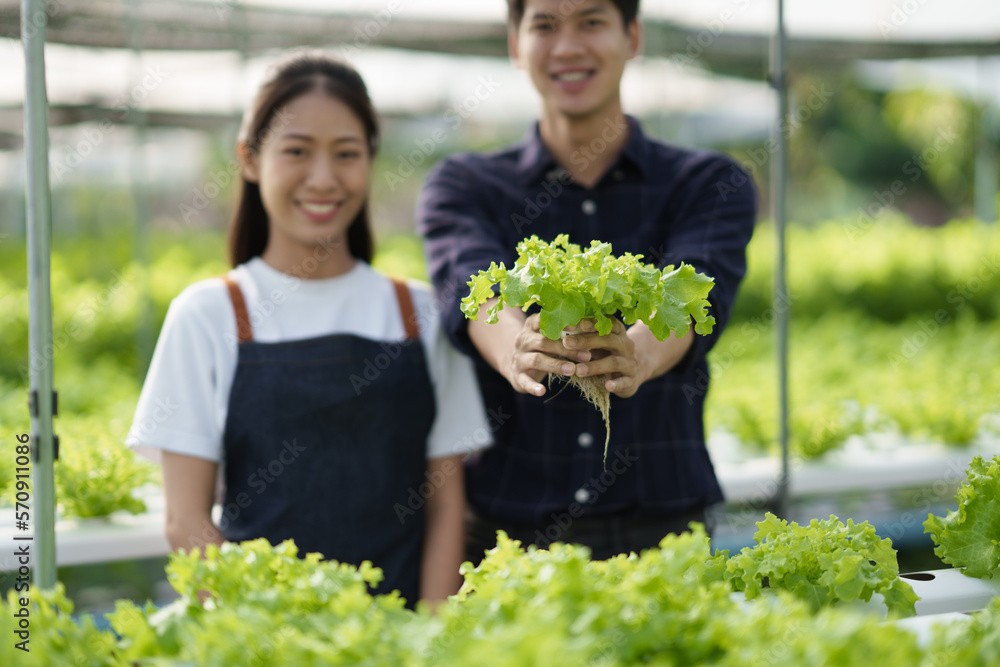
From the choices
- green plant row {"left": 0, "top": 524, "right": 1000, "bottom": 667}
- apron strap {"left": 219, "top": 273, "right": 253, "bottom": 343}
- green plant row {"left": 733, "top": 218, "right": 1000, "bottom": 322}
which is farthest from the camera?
green plant row {"left": 733, "top": 218, "right": 1000, "bottom": 322}

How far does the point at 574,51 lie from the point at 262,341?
3.66 feet

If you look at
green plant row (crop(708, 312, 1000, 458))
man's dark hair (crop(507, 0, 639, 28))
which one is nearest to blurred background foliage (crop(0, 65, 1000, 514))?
green plant row (crop(708, 312, 1000, 458))

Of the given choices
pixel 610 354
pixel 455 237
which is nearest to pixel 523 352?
pixel 610 354

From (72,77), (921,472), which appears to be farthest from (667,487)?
(72,77)

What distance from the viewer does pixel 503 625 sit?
4.34ft

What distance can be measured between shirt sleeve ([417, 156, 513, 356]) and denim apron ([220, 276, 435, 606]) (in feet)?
0.69

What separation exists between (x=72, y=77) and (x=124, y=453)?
15.7 feet

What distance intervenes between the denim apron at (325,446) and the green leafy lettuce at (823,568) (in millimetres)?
979

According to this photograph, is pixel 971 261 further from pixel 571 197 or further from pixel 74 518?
pixel 74 518

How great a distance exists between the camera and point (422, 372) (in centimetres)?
248

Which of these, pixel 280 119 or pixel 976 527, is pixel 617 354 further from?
pixel 280 119

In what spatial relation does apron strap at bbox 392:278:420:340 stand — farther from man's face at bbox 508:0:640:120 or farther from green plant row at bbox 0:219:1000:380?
green plant row at bbox 0:219:1000:380

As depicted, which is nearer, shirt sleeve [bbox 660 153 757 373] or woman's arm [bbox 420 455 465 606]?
shirt sleeve [bbox 660 153 757 373]

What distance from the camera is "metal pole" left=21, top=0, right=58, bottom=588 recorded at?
6.77 ft
